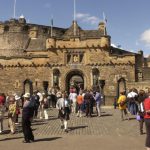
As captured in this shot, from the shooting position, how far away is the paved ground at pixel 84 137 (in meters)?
11.6

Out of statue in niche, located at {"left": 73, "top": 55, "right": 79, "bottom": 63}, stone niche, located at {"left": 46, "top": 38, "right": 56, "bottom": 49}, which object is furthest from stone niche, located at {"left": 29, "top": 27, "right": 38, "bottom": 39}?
statue in niche, located at {"left": 73, "top": 55, "right": 79, "bottom": 63}

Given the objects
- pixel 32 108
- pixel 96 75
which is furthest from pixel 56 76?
pixel 32 108

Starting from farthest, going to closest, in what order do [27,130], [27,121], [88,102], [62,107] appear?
1. [88,102]
2. [62,107]
3. [27,121]
4. [27,130]

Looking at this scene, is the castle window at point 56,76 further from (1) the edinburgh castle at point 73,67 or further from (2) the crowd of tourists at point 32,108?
(2) the crowd of tourists at point 32,108

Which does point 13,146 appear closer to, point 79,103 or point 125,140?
point 125,140

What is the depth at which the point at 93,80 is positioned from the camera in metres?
38.1

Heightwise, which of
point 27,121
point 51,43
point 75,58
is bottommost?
point 27,121

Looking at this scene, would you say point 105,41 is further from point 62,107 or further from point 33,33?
point 62,107

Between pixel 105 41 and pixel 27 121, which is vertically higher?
pixel 105 41

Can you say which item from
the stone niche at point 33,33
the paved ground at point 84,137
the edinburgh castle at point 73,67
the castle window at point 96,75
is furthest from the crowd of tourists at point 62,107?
the stone niche at point 33,33

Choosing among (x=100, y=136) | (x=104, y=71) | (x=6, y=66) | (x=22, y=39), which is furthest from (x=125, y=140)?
(x=22, y=39)

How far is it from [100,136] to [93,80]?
24.5m

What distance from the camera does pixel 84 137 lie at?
1338cm

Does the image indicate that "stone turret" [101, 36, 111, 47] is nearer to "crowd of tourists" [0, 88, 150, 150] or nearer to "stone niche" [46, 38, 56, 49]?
"stone niche" [46, 38, 56, 49]
